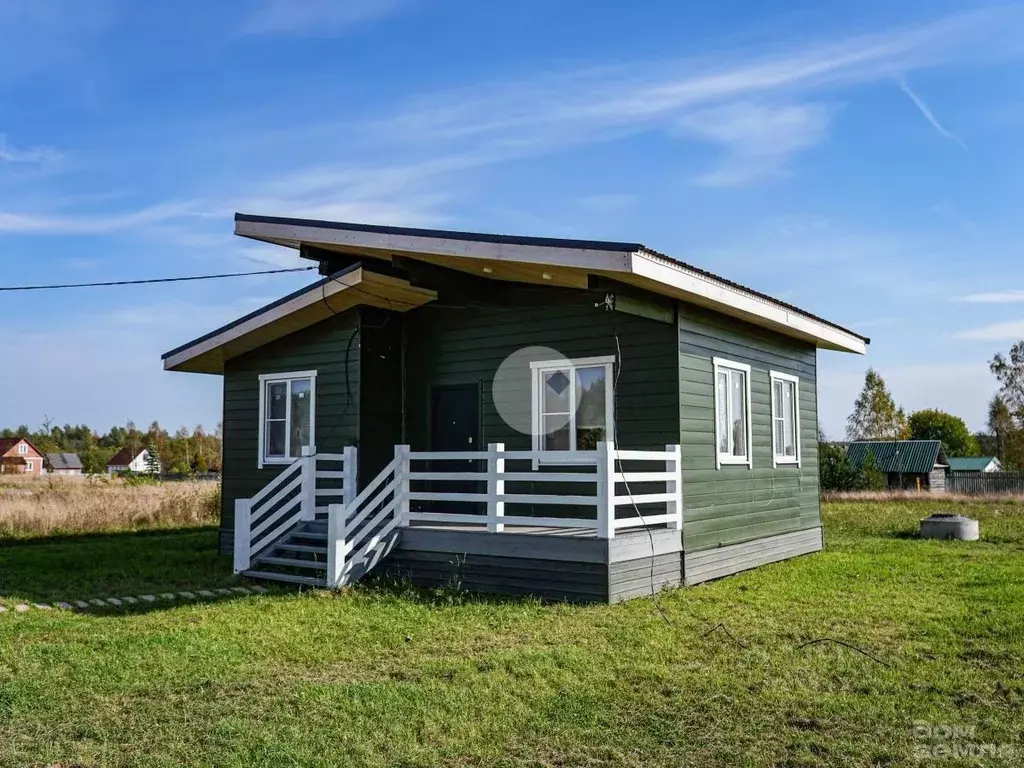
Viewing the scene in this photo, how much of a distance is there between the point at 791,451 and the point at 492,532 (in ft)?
20.8

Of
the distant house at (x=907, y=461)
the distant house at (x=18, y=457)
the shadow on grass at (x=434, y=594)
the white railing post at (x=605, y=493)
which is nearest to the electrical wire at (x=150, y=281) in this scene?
the shadow on grass at (x=434, y=594)

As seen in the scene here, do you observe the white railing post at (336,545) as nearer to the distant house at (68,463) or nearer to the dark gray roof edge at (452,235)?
the dark gray roof edge at (452,235)

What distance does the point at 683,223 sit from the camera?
39.8 feet

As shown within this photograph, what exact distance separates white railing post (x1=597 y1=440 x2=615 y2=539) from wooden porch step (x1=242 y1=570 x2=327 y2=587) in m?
3.27

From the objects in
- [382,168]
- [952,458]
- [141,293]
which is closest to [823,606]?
[382,168]

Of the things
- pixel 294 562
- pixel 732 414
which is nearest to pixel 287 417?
pixel 294 562

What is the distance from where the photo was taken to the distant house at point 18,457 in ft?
215

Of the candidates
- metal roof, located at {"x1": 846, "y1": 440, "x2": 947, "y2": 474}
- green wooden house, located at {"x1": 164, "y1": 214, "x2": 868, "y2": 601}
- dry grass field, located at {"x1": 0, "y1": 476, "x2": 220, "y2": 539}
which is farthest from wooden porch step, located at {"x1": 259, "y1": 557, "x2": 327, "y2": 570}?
metal roof, located at {"x1": 846, "y1": 440, "x2": 947, "y2": 474}

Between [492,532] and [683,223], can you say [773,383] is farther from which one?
[492,532]

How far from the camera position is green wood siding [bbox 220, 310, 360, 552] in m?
12.3

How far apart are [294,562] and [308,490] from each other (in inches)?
56.3

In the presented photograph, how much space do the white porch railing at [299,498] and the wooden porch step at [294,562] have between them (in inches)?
14.6

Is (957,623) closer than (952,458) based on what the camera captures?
Yes

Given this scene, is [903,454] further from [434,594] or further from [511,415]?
[434,594]
